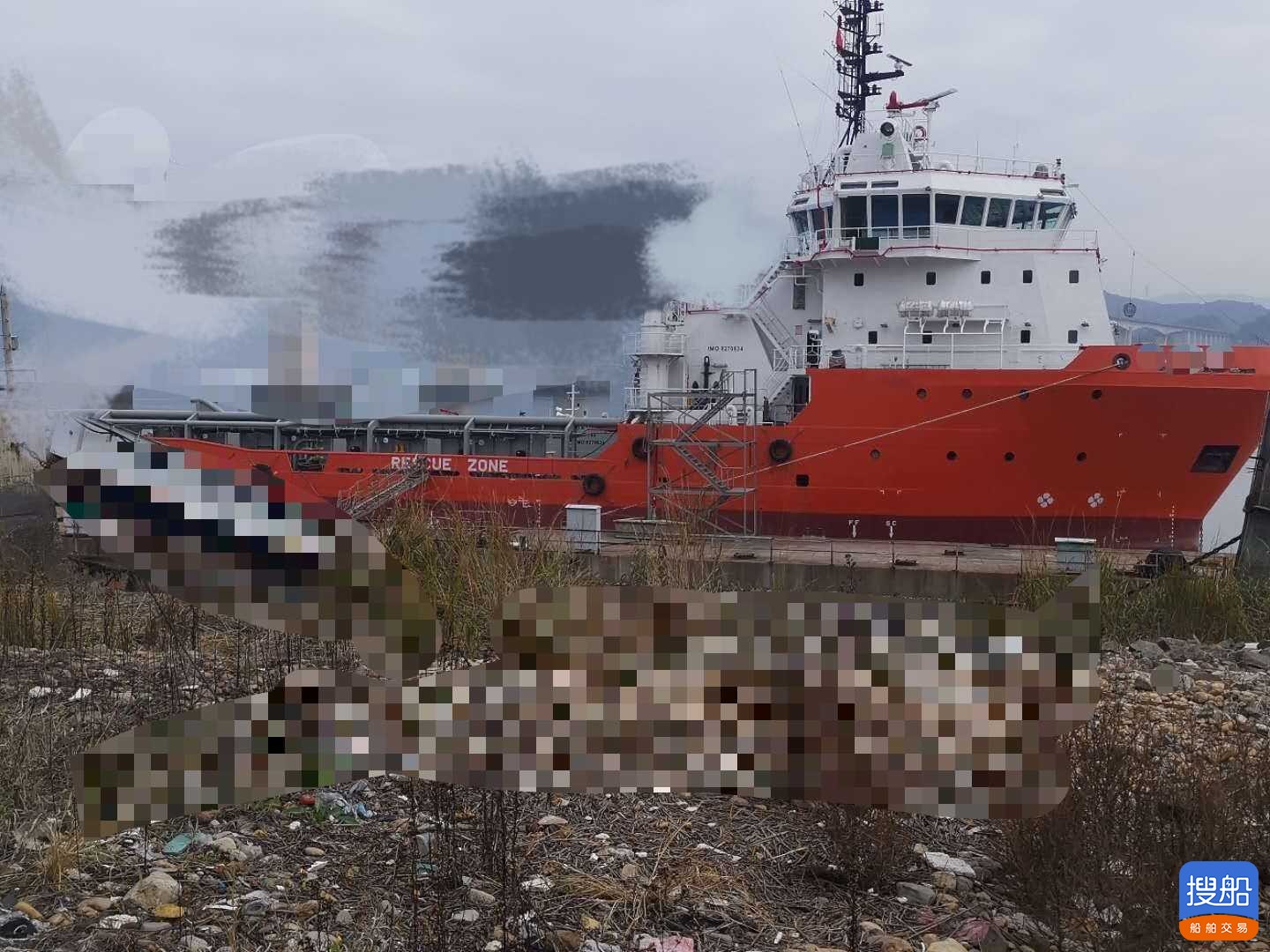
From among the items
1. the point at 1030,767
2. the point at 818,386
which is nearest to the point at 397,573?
the point at 1030,767

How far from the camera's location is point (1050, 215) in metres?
16.9

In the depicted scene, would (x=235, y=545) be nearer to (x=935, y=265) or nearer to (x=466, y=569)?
(x=466, y=569)

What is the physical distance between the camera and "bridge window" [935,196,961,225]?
16422mm

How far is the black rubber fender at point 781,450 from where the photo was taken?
16.1 m

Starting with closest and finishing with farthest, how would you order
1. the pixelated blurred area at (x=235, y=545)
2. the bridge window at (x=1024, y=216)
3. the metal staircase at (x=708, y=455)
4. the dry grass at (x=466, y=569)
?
the pixelated blurred area at (x=235, y=545), the dry grass at (x=466, y=569), the metal staircase at (x=708, y=455), the bridge window at (x=1024, y=216)

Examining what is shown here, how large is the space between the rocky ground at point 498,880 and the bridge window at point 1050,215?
14023 mm

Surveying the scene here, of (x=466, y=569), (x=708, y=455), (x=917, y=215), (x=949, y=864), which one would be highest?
(x=917, y=215)

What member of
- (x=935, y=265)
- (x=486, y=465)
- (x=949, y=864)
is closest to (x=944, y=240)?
(x=935, y=265)

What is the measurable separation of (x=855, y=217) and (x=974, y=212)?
1.85 meters

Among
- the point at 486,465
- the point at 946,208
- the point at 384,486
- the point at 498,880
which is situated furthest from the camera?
the point at 486,465

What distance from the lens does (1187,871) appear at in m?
2.85

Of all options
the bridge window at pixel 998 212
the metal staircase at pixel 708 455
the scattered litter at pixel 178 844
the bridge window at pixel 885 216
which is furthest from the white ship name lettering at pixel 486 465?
the scattered litter at pixel 178 844

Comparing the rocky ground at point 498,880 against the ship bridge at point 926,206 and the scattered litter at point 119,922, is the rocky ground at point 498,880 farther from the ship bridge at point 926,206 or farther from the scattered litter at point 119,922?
the ship bridge at point 926,206

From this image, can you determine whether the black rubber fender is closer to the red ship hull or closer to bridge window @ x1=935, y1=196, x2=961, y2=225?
the red ship hull
